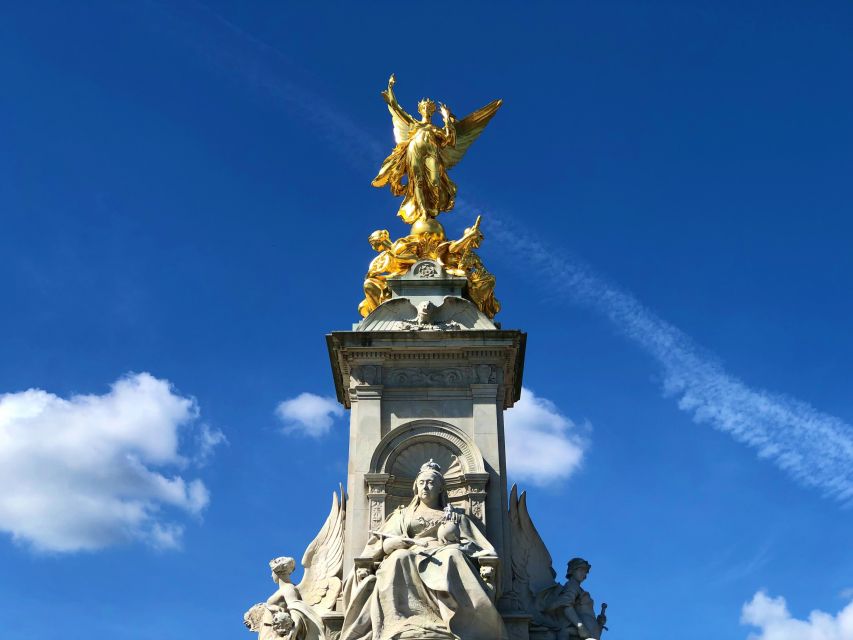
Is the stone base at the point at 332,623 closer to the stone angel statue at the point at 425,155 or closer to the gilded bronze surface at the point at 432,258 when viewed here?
the gilded bronze surface at the point at 432,258

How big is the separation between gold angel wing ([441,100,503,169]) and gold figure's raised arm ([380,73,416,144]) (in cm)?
97

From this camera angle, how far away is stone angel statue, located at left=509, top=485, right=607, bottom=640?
18891 mm

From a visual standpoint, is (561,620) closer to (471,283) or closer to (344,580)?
(344,580)

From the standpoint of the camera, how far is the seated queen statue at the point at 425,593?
16859mm

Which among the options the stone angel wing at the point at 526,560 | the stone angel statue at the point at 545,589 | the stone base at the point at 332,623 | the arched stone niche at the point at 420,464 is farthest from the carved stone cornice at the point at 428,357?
the stone base at the point at 332,623

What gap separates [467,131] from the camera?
24984 millimetres

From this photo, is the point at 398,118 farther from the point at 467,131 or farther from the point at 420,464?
the point at 420,464

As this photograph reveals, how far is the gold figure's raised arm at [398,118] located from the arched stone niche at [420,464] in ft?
24.4

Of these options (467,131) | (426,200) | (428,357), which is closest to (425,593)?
(428,357)

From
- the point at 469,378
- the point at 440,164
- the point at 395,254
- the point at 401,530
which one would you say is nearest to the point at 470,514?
the point at 401,530

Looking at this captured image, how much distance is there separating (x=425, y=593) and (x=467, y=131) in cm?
1161

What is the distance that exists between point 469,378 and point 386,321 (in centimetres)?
199

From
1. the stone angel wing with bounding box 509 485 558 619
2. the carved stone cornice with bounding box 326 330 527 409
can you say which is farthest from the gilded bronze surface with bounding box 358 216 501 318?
the stone angel wing with bounding box 509 485 558 619

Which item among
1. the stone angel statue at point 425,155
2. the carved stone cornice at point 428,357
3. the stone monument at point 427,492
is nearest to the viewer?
the stone monument at point 427,492
